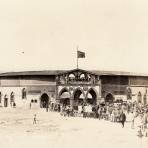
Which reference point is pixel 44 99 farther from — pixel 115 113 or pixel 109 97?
pixel 115 113

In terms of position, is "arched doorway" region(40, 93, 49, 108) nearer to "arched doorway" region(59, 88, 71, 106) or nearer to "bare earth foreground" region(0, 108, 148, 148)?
"arched doorway" region(59, 88, 71, 106)

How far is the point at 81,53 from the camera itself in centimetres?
2192

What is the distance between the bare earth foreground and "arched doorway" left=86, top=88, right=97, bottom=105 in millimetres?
8166

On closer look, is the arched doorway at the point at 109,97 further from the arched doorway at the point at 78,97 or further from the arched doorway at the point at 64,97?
the arched doorway at the point at 64,97

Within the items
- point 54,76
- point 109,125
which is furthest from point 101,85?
point 109,125

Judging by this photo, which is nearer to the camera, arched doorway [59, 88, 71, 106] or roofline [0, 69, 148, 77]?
roofline [0, 69, 148, 77]

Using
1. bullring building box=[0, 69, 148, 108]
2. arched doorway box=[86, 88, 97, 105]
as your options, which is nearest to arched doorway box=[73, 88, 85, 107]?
bullring building box=[0, 69, 148, 108]

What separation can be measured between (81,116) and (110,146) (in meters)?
→ 7.02

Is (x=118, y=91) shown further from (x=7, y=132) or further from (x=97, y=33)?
(x=7, y=132)

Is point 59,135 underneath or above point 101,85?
underneath

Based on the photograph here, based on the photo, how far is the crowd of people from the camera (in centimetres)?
1606

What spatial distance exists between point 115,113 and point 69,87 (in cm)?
845

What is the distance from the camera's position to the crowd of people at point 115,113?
52.7 feet

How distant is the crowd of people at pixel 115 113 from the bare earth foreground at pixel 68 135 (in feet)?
1.10
